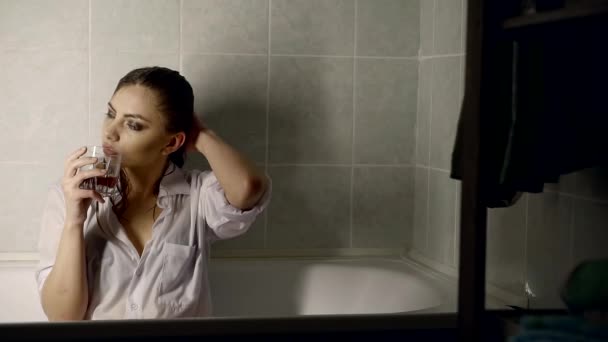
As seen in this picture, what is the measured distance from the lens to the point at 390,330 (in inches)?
48.1

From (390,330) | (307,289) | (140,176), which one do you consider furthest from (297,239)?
(390,330)

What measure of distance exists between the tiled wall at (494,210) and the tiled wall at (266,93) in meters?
0.07

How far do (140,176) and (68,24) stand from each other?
0.53 meters

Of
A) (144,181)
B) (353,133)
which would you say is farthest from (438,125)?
(144,181)

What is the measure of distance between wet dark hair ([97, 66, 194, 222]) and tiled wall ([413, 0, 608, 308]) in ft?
2.24

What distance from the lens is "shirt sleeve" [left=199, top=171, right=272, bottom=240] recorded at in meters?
1.87

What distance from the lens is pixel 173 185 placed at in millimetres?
1933

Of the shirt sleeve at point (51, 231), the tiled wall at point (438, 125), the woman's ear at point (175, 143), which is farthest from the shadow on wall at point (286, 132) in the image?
the shirt sleeve at point (51, 231)

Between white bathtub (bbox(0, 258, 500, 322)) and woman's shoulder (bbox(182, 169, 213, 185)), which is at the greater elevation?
woman's shoulder (bbox(182, 169, 213, 185))

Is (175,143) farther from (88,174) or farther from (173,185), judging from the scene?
(88,174)

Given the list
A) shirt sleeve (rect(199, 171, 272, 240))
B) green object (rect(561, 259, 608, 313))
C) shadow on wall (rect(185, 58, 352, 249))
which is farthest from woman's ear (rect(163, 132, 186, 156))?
green object (rect(561, 259, 608, 313))

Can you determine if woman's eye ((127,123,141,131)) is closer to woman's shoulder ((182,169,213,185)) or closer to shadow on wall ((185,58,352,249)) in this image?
woman's shoulder ((182,169,213,185))

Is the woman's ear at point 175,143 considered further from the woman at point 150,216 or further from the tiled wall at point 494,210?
the tiled wall at point 494,210

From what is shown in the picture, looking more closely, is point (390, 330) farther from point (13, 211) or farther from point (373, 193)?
point (13, 211)
